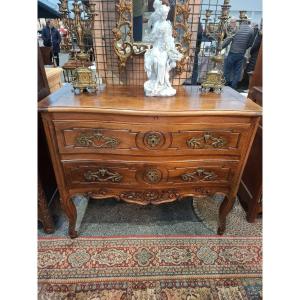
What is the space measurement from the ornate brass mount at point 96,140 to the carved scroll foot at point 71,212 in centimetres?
41

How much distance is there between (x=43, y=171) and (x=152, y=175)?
759 mm

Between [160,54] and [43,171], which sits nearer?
[160,54]

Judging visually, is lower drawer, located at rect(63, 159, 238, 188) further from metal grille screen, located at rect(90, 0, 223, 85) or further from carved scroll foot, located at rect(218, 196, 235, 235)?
metal grille screen, located at rect(90, 0, 223, 85)

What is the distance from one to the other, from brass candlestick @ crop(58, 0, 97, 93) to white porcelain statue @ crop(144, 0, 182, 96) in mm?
336

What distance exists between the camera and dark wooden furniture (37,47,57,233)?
1.35 metres

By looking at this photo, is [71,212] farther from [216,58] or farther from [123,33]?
[216,58]

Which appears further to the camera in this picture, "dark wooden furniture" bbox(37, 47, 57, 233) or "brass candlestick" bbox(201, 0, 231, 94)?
"dark wooden furniture" bbox(37, 47, 57, 233)

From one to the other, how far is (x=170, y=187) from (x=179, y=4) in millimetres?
1089

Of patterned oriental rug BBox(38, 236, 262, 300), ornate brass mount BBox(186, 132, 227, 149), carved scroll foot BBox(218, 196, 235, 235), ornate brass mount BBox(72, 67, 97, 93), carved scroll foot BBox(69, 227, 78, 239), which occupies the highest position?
ornate brass mount BBox(72, 67, 97, 93)

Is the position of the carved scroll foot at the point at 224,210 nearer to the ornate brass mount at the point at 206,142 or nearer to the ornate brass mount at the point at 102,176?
the ornate brass mount at the point at 206,142

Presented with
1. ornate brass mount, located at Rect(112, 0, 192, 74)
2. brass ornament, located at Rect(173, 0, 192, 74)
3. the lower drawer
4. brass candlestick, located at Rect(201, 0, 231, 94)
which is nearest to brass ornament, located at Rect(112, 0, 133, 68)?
ornate brass mount, located at Rect(112, 0, 192, 74)

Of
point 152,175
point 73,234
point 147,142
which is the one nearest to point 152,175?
point 152,175

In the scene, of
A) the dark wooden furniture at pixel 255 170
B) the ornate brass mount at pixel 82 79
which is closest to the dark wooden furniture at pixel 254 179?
the dark wooden furniture at pixel 255 170

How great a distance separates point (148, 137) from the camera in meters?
1.08
